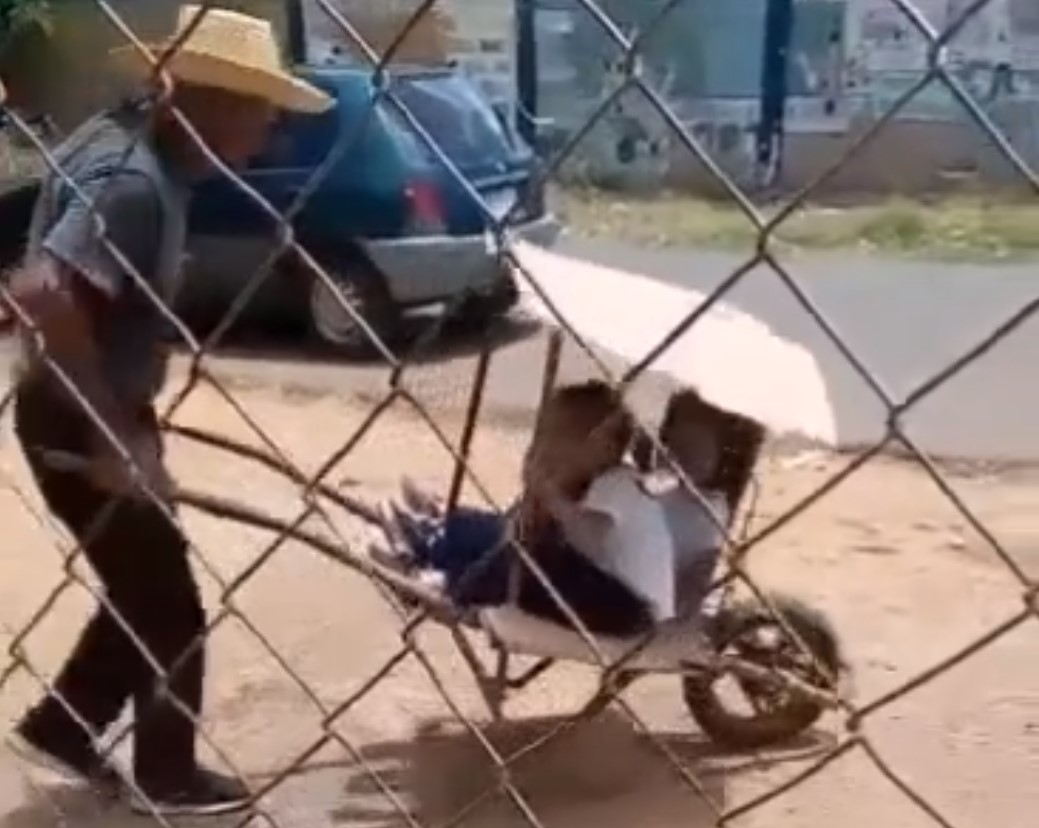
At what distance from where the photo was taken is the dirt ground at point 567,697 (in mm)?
4207

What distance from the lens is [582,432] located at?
3.79 m

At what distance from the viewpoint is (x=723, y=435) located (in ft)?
13.3

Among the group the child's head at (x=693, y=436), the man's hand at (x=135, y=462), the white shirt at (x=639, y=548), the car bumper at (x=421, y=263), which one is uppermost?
the man's hand at (x=135, y=462)

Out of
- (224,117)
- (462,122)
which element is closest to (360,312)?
(462,122)

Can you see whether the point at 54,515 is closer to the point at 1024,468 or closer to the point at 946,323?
the point at 1024,468

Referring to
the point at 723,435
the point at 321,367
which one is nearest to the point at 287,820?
the point at 723,435

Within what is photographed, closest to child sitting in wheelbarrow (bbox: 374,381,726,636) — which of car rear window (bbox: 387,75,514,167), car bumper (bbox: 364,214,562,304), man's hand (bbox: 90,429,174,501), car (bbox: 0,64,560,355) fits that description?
man's hand (bbox: 90,429,174,501)

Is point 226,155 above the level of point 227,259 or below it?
above

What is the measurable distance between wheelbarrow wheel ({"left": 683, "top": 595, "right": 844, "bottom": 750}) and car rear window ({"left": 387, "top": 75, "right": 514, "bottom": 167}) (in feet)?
11.2

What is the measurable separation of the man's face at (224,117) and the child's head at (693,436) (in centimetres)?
78

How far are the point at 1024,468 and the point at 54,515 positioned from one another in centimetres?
395

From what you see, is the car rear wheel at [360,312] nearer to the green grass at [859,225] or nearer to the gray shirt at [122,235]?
the green grass at [859,225]

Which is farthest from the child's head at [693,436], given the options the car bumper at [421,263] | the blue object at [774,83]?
the blue object at [774,83]

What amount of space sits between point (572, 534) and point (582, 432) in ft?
0.53
